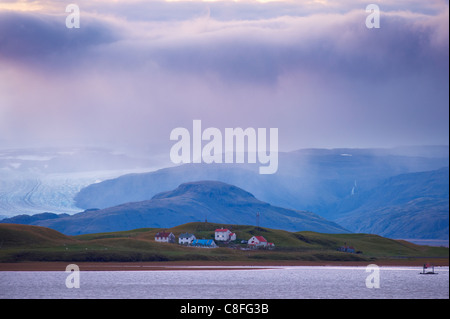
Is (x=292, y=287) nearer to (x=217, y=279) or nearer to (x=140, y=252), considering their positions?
(x=217, y=279)

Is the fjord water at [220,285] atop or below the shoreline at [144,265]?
below

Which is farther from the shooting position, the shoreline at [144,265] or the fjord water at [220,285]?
the shoreline at [144,265]

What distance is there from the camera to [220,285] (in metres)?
127

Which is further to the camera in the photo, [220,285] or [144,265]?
[144,265]

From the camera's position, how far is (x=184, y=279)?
458 feet

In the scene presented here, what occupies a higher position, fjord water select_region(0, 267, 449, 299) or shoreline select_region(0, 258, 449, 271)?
shoreline select_region(0, 258, 449, 271)

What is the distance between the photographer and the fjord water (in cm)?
11062

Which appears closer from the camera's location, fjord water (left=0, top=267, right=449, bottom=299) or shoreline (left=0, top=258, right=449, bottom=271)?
fjord water (left=0, top=267, right=449, bottom=299)

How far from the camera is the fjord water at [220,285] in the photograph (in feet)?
363

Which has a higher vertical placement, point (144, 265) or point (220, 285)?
point (144, 265)
